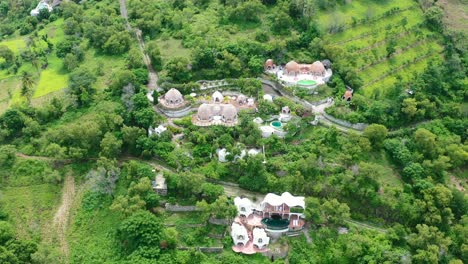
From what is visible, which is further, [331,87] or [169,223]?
[331,87]

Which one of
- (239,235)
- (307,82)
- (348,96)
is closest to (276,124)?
(307,82)

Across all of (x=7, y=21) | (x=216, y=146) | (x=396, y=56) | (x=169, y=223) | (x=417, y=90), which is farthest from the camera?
(x=7, y=21)

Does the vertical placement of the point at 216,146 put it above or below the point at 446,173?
above

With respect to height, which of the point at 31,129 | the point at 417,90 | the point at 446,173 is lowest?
the point at 446,173

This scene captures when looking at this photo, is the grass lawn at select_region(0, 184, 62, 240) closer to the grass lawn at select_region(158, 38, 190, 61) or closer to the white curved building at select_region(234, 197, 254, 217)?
the white curved building at select_region(234, 197, 254, 217)

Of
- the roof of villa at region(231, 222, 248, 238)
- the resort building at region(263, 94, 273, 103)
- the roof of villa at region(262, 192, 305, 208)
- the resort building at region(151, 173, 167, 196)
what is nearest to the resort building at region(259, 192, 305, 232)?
the roof of villa at region(262, 192, 305, 208)

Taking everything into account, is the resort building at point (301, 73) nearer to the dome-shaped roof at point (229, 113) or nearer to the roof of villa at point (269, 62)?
the roof of villa at point (269, 62)

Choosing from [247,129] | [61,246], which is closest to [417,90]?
[247,129]

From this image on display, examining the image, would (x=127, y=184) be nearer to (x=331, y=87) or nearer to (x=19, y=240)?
(x=19, y=240)
